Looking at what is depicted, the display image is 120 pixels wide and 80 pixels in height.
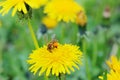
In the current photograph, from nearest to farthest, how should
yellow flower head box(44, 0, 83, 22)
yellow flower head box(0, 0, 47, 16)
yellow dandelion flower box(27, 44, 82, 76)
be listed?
1. yellow dandelion flower box(27, 44, 82, 76)
2. yellow flower head box(0, 0, 47, 16)
3. yellow flower head box(44, 0, 83, 22)

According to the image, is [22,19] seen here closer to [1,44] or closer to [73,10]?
[73,10]

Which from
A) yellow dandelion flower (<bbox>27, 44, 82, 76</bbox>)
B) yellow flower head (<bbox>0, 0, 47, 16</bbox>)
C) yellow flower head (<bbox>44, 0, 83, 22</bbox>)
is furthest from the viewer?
yellow flower head (<bbox>44, 0, 83, 22</bbox>)

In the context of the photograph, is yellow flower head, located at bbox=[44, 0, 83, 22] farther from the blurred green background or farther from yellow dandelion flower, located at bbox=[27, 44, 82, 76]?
yellow dandelion flower, located at bbox=[27, 44, 82, 76]

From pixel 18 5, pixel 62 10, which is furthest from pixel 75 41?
pixel 18 5

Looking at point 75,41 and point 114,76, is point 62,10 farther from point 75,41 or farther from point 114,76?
point 114,76

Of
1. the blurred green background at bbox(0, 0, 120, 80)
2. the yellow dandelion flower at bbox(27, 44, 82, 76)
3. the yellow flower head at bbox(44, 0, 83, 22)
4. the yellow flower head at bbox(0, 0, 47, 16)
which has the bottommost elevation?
the blurred green background at bbox(0, 0, 120, 80)

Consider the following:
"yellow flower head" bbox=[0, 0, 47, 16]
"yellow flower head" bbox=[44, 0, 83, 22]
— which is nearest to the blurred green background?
"yellow flower head" bbox=[44, 0, 83, 22]
